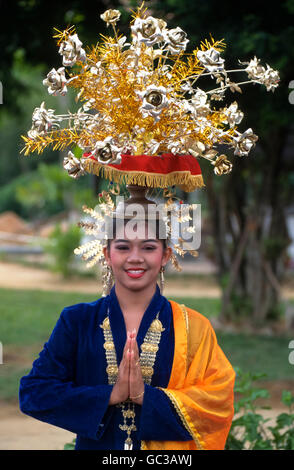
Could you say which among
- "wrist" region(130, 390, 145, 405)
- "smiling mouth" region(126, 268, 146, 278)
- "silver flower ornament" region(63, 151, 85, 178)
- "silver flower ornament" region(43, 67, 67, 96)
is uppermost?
"silver flower ornament" region(43, 67, 67, 96)

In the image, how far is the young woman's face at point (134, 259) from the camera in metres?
2.57

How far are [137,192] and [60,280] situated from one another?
14.8 meters

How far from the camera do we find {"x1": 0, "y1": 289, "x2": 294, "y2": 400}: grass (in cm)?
761

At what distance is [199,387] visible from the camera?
256 centimetres

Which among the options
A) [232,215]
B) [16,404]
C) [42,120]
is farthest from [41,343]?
[42,120]

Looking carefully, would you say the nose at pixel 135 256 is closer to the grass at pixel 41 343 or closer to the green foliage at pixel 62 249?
the grass at pixel 41 343

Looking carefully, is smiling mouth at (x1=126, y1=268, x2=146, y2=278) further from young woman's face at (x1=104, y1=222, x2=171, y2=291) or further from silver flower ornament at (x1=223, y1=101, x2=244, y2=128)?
silver flower ornament at (x1=223, y1=101, x2=244, y2=128)

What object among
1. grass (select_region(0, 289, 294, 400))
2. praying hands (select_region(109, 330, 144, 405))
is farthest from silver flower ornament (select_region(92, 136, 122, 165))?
grass (select_region(0, 289, 294, 400))

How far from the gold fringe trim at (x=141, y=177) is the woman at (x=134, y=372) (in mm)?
201

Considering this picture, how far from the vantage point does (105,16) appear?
2604 millimetres

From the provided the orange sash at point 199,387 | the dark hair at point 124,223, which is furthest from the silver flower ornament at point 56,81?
the orange sash at point 199,387

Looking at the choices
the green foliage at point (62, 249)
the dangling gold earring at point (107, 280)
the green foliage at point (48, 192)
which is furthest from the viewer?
the green foliage at point (48, 192)

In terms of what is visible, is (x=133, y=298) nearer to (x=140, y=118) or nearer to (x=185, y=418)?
(x=185, y=418)

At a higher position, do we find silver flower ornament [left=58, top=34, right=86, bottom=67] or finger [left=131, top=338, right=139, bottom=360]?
silver flower ornament [left=58, top=34, right=86, bottom=67]
